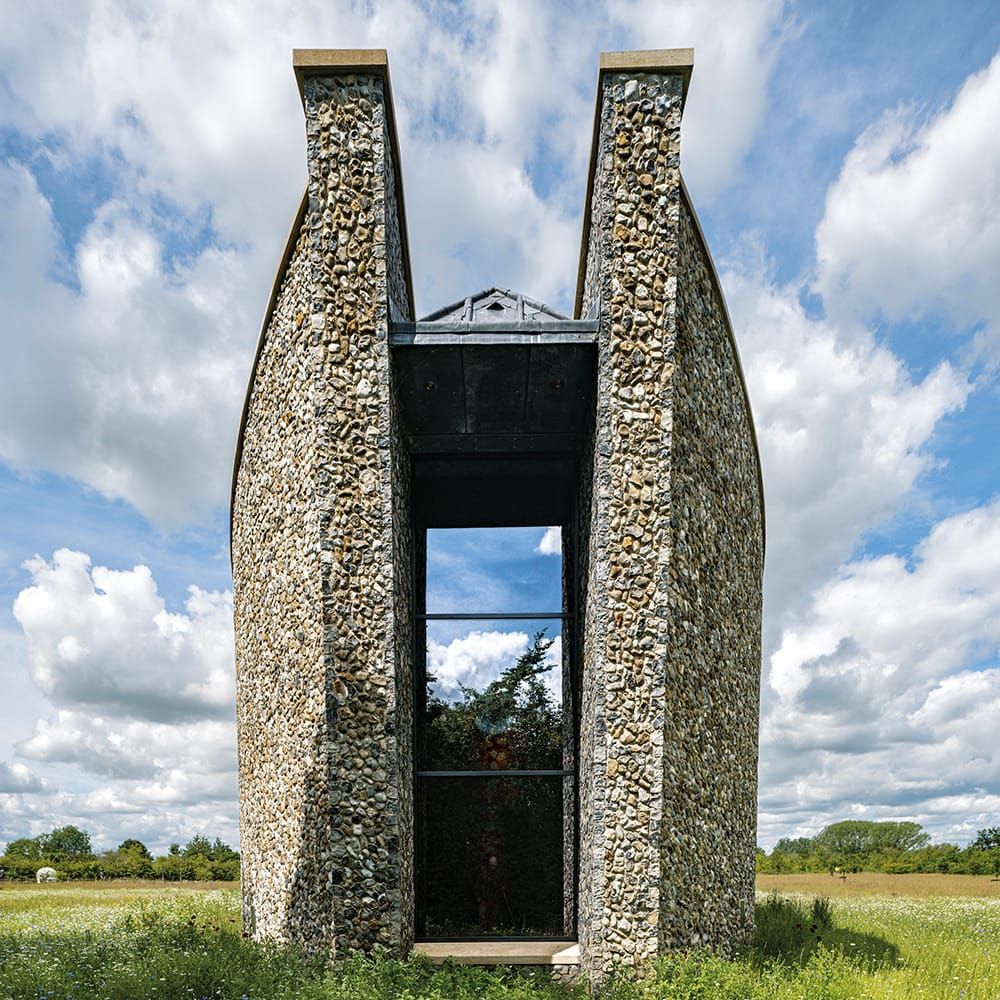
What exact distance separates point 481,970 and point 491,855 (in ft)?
8.51

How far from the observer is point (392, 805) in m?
8.24

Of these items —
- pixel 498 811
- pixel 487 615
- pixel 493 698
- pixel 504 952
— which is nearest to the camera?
pixel 504 952

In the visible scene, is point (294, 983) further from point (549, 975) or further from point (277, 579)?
point (277, 579)

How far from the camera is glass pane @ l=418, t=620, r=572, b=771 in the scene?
1098cm

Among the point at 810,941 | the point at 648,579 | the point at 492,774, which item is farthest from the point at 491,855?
the point at 648,579

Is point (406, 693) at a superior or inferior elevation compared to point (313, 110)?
inferior

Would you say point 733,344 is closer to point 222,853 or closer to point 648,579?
point 648,579

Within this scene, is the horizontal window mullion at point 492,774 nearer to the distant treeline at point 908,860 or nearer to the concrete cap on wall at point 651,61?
the concrete cap on wall at point 651,61

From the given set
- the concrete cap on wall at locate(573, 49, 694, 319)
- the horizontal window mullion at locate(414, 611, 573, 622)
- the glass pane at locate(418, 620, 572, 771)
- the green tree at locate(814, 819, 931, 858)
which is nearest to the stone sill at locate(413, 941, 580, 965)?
the glass pane at locate(418, 620, 572, 771)

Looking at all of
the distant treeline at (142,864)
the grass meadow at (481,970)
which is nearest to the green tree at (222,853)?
the distant treeline at (142,864)

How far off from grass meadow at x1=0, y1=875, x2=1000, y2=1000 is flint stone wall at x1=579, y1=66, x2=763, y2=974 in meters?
0.69

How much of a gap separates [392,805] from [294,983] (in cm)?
162

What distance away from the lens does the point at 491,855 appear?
1069 cm

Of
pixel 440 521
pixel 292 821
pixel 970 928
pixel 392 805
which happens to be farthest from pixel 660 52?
pixel 970 928
